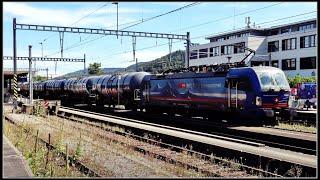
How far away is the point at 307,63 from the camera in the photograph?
62.7m

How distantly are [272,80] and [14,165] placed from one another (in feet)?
45.4

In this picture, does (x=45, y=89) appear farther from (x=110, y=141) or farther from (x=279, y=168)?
(x=279, y=168)

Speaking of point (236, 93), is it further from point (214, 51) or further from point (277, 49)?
point (214, 51)

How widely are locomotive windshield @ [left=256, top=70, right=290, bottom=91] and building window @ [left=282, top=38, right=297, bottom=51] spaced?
45.1 m

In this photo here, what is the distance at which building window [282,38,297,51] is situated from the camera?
6456 cm

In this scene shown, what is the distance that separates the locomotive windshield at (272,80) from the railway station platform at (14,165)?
11.8 meters

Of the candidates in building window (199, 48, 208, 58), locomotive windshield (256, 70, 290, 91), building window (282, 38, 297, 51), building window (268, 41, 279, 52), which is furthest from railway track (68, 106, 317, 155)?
building window (199, 48, 208, 58)

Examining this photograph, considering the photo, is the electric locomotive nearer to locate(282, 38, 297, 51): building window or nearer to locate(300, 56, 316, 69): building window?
locate(300, 56, 316, 69): building window

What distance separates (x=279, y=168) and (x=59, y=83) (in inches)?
1769

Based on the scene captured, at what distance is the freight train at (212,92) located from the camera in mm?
20516

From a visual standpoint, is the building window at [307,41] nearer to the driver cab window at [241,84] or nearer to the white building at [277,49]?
the white building at [277,49]

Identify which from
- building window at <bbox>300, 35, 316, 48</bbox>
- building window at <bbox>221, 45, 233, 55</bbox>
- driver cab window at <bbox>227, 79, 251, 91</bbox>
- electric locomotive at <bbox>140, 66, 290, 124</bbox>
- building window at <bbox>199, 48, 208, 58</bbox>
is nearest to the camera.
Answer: electric locomotive at <bbox>140, 66, 290, 124</bbox>

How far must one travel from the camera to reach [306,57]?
6256 cm

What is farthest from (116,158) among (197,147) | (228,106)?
(228,106)
